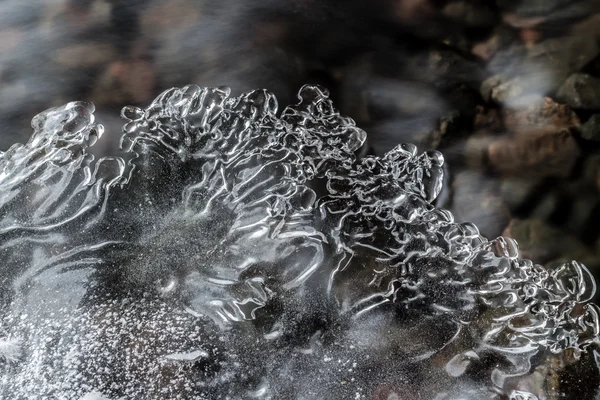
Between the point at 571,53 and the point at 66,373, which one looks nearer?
the point at 66,373

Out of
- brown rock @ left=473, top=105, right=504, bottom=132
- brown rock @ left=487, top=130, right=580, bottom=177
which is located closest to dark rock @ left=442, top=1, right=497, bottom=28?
brown rock @ left=473, top=105, right=504, bottom=132

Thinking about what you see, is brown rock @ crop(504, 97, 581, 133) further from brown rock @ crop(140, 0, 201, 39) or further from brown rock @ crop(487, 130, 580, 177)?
brown rock @ crop(140, 0, 201, 39)

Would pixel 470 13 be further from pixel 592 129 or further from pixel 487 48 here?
pixel 592 129

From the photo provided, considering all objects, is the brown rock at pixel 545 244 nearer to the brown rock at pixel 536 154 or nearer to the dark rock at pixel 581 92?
the brown rock at pixel 536 154

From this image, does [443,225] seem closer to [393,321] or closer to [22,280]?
[393,321]

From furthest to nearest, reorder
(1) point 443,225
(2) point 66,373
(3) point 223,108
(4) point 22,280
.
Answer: (3) point 223,108 → (1) point 443,225 → (4) point 22,280 → (2) point 66,373

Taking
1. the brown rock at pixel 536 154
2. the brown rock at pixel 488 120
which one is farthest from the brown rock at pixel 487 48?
the brown rock at pixel 536 154

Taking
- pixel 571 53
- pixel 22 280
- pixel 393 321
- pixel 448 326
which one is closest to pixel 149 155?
pixel 22 280
